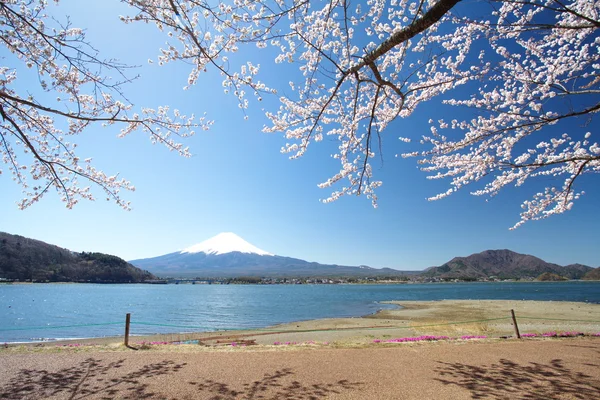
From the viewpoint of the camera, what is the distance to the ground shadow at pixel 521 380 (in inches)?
156

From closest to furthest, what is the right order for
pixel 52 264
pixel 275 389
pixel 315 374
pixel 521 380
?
pixel 275 389, pixel 521 380, pixel 315 374, pixel 52 264

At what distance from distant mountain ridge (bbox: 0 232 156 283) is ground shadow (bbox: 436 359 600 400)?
12917 cm

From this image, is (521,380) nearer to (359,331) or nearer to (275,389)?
(275,389)

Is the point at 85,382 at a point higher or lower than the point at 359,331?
higher

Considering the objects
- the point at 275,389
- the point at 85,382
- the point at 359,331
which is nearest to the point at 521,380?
the point at 275,389

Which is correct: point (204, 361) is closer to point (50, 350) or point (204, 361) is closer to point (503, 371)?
point (50, 350)

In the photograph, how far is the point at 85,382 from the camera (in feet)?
14.9

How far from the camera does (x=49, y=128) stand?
580cm

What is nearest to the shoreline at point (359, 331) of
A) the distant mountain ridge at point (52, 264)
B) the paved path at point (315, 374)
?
the paved path at point (315, 374)

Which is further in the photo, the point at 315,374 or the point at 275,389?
the point at 315,374

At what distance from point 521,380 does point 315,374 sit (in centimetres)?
303

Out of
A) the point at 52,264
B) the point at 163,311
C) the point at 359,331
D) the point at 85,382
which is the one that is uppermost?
the point at 52,264

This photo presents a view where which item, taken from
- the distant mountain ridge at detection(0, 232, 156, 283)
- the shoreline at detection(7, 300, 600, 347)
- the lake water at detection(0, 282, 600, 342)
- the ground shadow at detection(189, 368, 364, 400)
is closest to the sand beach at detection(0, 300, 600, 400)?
the ground shadow at detection(189, 368, 364, 400)

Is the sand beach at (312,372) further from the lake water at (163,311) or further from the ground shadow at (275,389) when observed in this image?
the lake water at (163,311)
